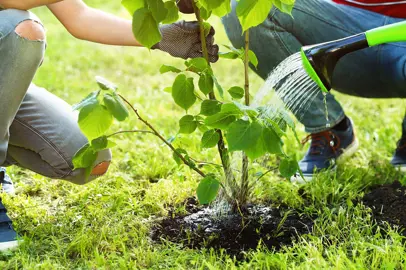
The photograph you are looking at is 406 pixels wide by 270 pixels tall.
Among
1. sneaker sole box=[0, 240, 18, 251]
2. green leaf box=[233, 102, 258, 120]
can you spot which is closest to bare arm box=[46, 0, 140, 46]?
green leaf box=[233, 102, 258, 120]

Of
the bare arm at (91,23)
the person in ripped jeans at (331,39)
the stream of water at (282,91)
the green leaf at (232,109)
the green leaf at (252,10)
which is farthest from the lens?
the person in ripped jeans at (331,39)

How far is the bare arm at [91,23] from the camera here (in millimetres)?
2158

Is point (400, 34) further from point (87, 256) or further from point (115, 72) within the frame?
point (115, 72)

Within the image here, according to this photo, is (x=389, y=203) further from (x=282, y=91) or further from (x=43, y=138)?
(x=43, y=138)

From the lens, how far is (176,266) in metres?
1.88

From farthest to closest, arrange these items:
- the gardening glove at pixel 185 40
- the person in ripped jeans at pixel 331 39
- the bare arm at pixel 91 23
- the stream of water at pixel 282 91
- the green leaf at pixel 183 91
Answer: the person in ripped jeans at pixel 331 39, the bare arm at pixel 91 23, the stream of water at pixel 282 91, the gardening glove at pixel 185 40, the green leaf at pixel 183 91

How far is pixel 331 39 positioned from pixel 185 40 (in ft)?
2.25

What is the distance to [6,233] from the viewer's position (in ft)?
6.70

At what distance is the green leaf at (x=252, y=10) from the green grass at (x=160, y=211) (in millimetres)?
360

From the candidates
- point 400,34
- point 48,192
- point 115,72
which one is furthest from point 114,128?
point 400,34

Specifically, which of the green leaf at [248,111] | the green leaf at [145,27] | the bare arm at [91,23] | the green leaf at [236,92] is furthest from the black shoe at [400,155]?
the green leaf at [145,27]

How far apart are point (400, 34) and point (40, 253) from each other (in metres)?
1.19

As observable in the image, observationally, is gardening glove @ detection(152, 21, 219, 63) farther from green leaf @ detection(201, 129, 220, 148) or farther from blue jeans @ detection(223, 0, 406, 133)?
blue jeans @ detection(223, 0, 406, 133)

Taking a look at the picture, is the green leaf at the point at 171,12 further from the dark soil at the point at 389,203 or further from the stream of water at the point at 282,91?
the dark soil at the point at 389,203
